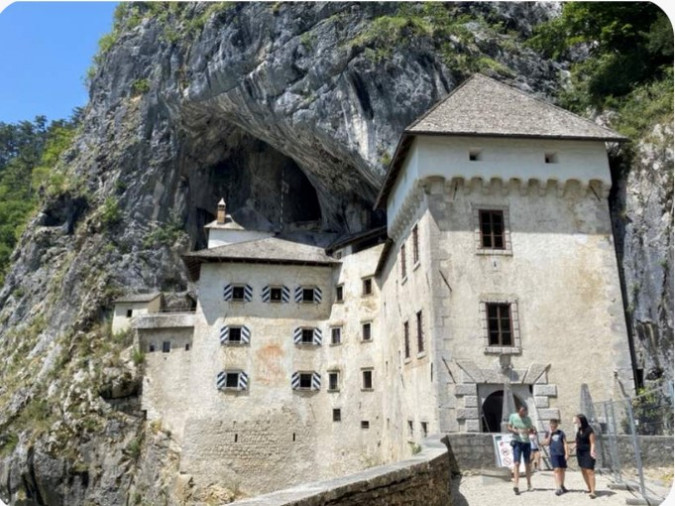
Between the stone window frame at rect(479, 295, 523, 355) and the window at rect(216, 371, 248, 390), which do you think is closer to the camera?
the stone window frame at rect(479, 295, 523, 355)

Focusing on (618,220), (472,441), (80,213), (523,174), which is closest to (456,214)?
(523,174)

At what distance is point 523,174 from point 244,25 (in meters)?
20.9

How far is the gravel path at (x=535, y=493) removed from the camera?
10.3 meters

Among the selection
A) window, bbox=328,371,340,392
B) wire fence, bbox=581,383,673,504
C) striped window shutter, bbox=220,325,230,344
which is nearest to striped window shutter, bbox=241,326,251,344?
striped window shutter, bbox=220,325,230,344

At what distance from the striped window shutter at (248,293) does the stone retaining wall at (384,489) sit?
21.2 metres

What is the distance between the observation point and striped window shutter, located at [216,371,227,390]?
29.8 metres

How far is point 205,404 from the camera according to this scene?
29.7 metres

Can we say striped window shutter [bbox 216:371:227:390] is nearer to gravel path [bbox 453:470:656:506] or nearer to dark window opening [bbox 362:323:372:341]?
dark window opening [bbox 362:323:372:341]

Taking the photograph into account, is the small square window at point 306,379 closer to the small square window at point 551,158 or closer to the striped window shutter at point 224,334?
the striped window shutter at point 224,334

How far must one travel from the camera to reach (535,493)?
1112 cm

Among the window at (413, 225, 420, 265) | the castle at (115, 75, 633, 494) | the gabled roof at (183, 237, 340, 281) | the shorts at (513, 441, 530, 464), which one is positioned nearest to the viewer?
the shorts at (513, 441, 530, 464)

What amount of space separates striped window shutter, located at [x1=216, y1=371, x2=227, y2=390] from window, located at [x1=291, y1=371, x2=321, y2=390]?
11.1 feet

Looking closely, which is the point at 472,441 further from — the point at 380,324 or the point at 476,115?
the point at 380,324

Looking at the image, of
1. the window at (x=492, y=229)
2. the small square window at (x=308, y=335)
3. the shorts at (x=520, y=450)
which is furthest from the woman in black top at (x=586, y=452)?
the small square window at (x=308, y=335)
